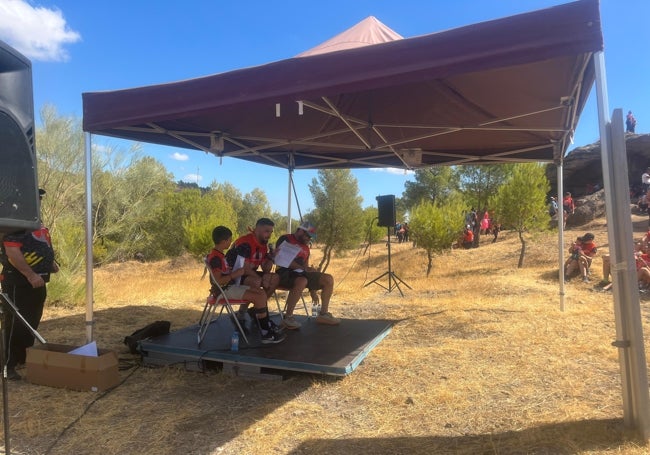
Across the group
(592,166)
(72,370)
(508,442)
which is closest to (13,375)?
(72,370)

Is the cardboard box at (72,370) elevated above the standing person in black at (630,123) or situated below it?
below

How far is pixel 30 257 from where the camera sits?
3.53m

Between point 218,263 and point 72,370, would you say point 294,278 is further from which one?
point 72,370

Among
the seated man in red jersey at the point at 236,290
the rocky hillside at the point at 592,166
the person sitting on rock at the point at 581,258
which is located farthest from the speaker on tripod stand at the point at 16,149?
the rocky hillside at the point at 592,166

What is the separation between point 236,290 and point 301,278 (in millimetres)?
820

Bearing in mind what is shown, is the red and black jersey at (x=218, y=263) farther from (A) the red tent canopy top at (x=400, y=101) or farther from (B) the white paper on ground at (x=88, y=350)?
(A) the red tent canopy top at (x=400, y=101)

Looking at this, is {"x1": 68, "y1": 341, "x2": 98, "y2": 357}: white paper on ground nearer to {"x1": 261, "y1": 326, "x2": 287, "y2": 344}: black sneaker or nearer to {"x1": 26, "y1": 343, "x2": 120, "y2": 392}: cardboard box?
{"x1": 26, "y1": 343, "x2": 120, "y2": 392}: cardboard box

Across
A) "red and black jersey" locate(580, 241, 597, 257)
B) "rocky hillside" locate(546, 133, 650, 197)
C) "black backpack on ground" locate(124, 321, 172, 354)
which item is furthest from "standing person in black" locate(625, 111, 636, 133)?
"black backpack on ground" locate(124, 321, 172, 354)

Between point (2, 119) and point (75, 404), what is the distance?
2.31 metres

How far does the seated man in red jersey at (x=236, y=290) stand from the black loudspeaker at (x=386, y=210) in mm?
4664

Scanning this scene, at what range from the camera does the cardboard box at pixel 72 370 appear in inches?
129

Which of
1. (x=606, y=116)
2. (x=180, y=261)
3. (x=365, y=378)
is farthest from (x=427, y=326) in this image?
(x=180, y=261)

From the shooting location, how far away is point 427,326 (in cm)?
524

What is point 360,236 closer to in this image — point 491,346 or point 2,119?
point 491,346
